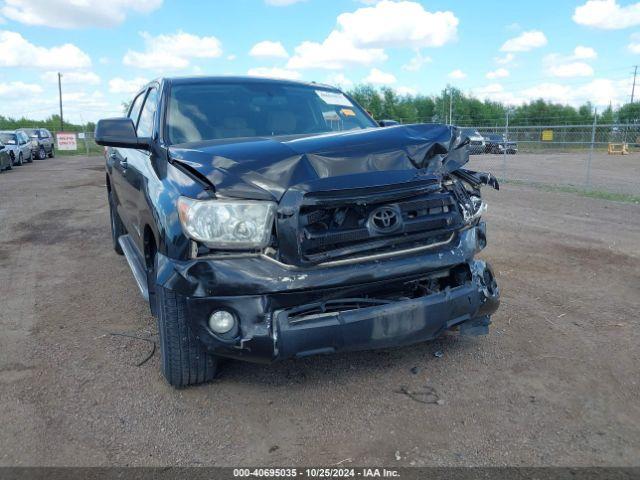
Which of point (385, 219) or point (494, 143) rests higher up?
point (494, 143)

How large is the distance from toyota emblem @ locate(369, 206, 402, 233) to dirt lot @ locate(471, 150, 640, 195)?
12.9m

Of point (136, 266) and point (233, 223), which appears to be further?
point (136, 266)

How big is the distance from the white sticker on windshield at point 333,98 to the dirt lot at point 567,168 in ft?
37.2

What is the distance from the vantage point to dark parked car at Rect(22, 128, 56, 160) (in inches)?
1124

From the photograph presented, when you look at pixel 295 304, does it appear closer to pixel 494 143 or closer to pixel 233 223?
pixel 233 223

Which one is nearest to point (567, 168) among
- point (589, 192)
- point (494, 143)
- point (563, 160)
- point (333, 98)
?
point (563, 160)

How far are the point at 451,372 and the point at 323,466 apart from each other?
1213mm

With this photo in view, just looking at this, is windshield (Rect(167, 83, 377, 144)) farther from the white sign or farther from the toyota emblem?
the white sign

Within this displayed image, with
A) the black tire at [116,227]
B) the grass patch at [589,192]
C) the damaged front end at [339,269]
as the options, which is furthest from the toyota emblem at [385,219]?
the grass patch at [589,192]

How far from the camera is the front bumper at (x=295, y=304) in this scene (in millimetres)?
2721

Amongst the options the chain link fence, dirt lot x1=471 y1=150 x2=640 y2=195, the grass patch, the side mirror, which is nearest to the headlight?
the side mirror

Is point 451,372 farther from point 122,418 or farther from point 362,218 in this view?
point 122,418

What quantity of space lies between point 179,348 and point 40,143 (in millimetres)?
30815

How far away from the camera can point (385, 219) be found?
289 cm
